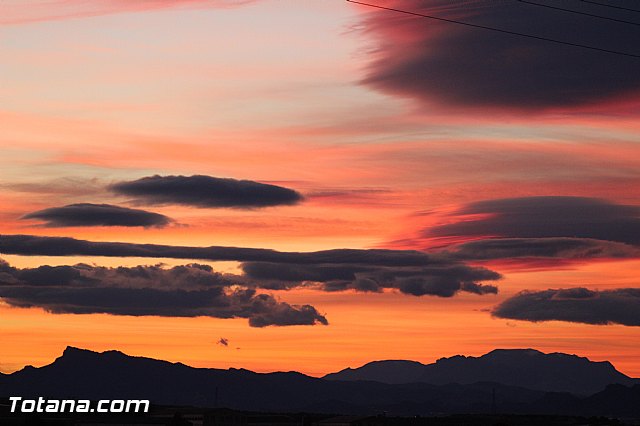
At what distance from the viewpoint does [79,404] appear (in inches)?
6698

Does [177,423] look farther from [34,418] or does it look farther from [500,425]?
[500,425]

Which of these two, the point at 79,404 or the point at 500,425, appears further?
the point at 500,425

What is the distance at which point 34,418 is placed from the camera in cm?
19312

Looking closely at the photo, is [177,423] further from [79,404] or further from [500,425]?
[500,425]

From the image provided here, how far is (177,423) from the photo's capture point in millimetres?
197750

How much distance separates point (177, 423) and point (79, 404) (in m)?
31.4

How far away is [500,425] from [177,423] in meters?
60.3

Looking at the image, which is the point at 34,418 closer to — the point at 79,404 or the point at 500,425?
the point at 79,404

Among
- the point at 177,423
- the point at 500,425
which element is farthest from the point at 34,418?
the point at 500,425

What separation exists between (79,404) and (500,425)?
7544cm

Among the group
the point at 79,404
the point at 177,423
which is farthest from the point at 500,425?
the point at 79,404

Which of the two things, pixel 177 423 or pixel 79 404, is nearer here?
pixel 79 404

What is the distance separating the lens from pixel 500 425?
19088 cm
